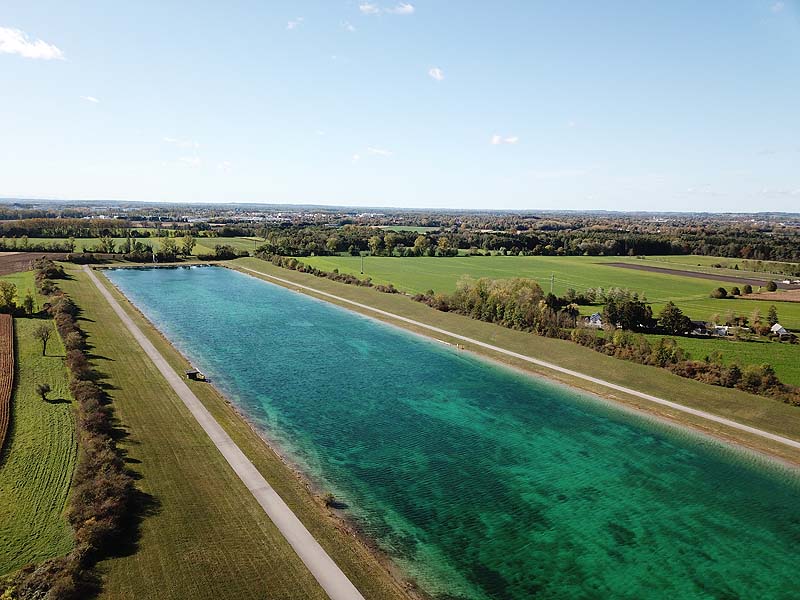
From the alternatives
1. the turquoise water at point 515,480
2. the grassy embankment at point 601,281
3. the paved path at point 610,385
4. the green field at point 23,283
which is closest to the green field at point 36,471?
the turquoise water at point 515,480

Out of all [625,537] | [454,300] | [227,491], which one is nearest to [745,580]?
[625,537]

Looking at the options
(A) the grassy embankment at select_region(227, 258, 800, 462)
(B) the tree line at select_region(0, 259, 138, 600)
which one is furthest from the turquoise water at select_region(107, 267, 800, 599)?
(B) the tree line at select_region(0, 259, 138, 600)

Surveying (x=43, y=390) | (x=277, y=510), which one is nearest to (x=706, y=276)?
(x=277, y=510)

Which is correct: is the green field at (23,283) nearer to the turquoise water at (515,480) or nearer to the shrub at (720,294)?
the turquoise water at (515,480)

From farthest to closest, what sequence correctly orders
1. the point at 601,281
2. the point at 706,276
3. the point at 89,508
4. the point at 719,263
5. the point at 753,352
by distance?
the point at 719,263 < the point at 706,276 < the point at 601,281 < the point at 753,352 < the point at 89,508

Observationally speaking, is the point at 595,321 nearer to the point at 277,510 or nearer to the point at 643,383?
the point at 643,383

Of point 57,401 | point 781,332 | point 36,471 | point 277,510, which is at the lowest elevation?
point 277,510

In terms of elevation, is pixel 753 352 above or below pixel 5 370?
below
